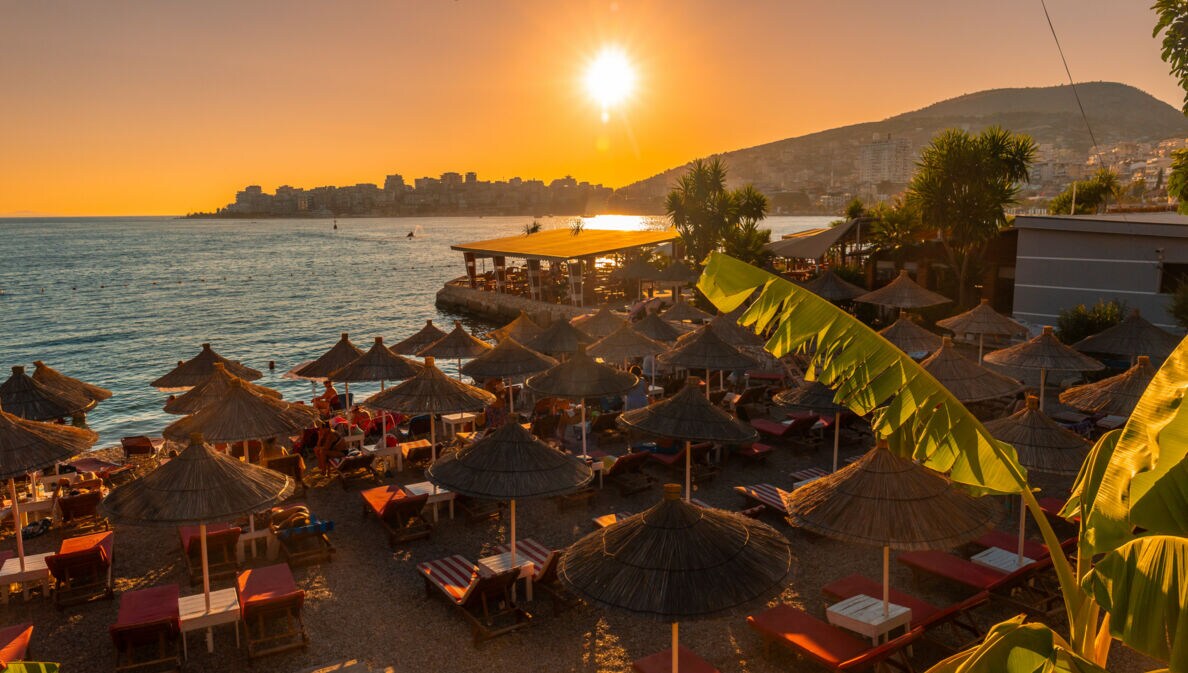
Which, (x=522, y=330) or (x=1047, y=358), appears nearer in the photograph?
(x=1047, y=358)

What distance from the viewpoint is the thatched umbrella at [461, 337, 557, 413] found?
15445 mm

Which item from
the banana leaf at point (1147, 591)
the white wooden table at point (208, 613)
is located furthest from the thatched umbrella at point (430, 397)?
the banana leaf at point (1147, 591)

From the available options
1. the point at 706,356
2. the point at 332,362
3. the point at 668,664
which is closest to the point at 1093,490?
the point at 668,664

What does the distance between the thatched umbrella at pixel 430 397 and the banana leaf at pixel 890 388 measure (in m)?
7.76

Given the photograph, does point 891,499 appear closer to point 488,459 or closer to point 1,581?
point 488,459

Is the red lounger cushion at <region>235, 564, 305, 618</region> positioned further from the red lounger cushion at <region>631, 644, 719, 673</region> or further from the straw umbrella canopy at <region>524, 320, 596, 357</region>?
the straw umbrella canopy at <region>524, 320, 596, 357</region>

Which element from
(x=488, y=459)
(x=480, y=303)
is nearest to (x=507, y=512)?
(x=488, y=459)

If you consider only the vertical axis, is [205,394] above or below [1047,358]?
below

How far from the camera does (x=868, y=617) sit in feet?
26.3

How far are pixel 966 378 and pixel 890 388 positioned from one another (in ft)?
31.2

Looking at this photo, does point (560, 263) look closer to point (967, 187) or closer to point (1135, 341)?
point (967, 187)

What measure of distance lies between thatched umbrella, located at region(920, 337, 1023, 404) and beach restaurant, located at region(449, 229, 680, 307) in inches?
1013

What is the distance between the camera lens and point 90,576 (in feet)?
32.6

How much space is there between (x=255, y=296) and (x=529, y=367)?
2776 inches
